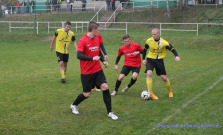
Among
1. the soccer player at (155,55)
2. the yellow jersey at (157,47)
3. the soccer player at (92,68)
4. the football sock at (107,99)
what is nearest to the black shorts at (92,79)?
the soccer player at (92,68)

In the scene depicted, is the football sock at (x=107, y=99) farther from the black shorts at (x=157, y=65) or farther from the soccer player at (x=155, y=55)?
the black shorts at (x=157, y=65)

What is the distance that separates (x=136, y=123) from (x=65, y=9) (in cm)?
3333

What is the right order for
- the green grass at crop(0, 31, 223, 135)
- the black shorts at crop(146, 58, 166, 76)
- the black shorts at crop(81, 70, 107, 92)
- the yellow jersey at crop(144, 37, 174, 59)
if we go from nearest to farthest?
the green grass at crop(0, 31, 223, 135)
the black shorts at crop(81, 70, 107, 92)
the yellow jersey at crop(144, 37, 174, 59)
the black shorts at crop(146, 58, 166, 76)

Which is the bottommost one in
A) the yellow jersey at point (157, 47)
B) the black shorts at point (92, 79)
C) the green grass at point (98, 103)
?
the green grass at point (98, 103)

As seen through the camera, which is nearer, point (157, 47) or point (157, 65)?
point (157, 47)

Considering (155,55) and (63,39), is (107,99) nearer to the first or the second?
(155,55)

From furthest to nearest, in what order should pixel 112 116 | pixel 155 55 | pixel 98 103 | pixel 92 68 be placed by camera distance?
pixel 155 55 → pixel 98 103 → pixel 92 68 → pixel 112 116

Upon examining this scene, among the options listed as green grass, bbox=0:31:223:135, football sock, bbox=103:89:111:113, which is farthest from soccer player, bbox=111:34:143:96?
football sock, bbox=103:89:111:113

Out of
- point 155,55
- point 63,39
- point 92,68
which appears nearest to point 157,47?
point 155,55

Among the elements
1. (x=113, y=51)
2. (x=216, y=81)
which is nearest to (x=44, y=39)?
(x=113, y=51)

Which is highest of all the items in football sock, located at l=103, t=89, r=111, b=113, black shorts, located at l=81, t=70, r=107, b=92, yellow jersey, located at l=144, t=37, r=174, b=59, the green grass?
yellow jersey, located at l=144, t=37, r=174, b=59

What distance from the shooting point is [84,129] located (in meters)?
7.00

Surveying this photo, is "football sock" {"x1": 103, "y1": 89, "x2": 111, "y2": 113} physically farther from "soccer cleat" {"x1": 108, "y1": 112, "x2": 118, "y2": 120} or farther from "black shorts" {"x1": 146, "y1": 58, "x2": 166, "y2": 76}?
"black shorts" {"x1": 146, "y1": 58, "x2": 166, "y2": 76}

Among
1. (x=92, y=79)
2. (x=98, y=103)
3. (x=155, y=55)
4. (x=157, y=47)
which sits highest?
(x=157, y=47)
